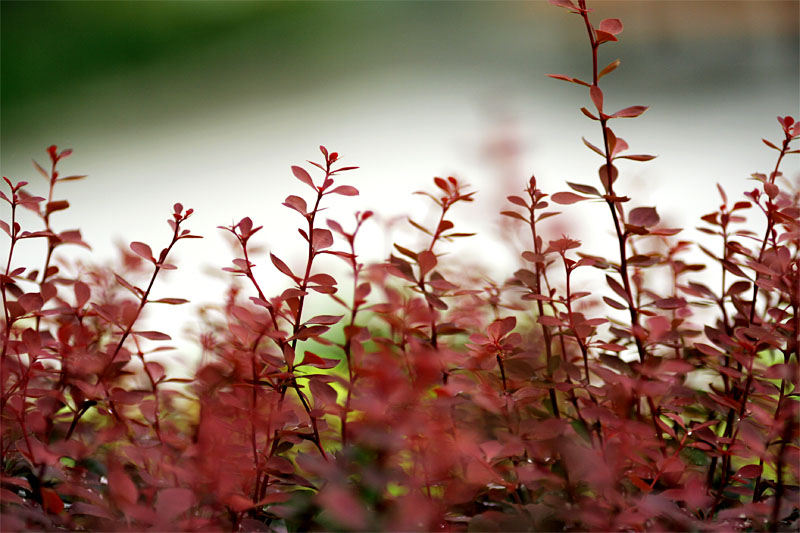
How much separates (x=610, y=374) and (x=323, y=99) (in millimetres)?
3828

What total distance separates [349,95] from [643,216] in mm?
3712

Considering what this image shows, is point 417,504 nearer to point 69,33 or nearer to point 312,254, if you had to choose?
point 312,254

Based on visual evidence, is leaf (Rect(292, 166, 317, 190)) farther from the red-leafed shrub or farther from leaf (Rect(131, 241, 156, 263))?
leaf (Rect(131, 241, 156, 263))

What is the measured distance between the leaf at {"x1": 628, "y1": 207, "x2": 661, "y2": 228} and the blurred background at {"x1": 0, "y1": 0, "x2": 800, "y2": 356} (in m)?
2.32

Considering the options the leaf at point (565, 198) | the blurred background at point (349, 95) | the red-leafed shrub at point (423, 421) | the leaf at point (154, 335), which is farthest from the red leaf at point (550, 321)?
the blurred background at point (349, 95)

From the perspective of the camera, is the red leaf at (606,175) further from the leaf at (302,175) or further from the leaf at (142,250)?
the leaf at (142,250)

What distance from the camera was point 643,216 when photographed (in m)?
0.66

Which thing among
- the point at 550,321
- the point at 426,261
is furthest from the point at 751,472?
the point at 426,261

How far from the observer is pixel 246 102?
4.29m

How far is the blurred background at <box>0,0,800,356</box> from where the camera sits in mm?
3400

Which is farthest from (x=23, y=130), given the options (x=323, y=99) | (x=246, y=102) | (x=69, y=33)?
(x=323, y=99)

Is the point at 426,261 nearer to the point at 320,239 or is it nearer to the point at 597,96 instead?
the point at 320,239

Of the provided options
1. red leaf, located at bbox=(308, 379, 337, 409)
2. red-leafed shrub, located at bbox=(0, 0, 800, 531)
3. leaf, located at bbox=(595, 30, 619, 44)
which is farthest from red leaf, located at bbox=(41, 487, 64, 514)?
leaf, located at bbox=(595, 30, 619, 44)

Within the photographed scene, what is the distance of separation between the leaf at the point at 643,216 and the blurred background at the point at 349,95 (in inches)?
91.1
